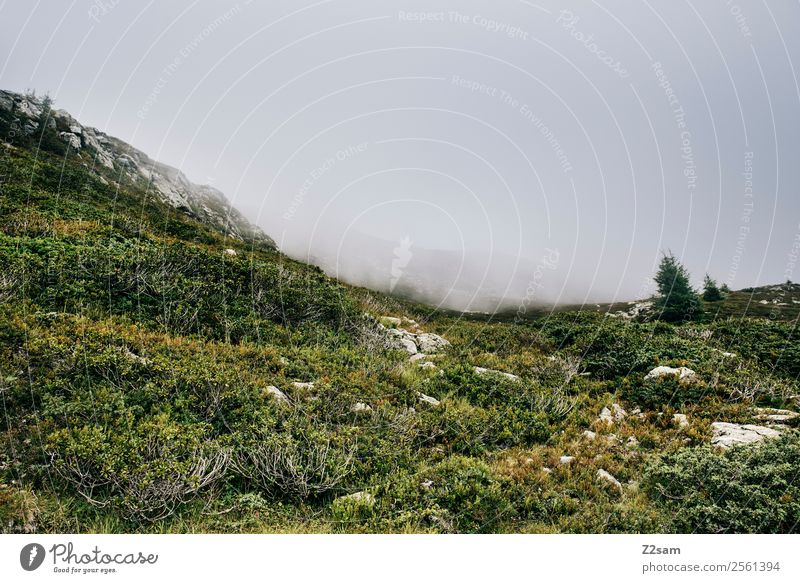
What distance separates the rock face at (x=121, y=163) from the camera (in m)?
33.7

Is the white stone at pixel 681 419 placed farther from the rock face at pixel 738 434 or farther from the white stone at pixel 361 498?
the white stone at pixel 361 498

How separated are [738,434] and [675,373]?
339 centimetres

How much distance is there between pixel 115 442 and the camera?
551 cm

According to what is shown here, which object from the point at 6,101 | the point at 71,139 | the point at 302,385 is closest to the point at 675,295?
the point at 302,385

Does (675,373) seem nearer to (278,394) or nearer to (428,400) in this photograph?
(428,400)

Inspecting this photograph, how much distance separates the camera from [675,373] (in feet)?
36.7

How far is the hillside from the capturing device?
5324 mm

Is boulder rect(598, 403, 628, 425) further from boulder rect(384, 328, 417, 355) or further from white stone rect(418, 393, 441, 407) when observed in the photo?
boulder rect(384, 328, 417, 355)

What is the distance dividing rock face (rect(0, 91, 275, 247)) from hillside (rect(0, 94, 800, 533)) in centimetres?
1836

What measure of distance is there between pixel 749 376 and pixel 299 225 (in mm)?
49794

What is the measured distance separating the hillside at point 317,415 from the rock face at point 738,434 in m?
0.05

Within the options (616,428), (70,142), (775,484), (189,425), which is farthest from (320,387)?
(70,142)

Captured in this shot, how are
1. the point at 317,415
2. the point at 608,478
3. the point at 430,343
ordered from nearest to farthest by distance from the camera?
the point at 608,478 → the point at 317,415 → the point at 430,343

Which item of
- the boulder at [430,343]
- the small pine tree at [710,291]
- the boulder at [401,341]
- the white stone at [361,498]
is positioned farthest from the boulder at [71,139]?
the small pine tree at [710,291]
